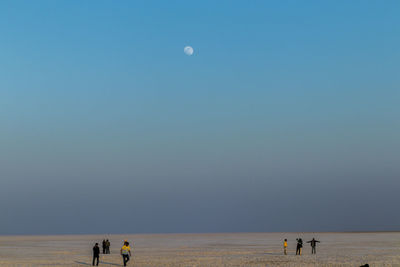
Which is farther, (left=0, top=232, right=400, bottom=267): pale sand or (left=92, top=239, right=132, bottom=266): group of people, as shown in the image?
(left=0, top=232, right=400, bottom=267): pale sand

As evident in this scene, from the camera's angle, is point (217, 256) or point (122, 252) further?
point (217, 256)

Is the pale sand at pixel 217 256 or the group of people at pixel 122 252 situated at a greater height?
the group of people at pixel 122 252

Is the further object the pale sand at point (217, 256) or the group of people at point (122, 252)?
the pale sand at point (217, 256)

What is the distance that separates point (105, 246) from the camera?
4584 cm

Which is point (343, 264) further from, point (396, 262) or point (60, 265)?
point (60, 265)

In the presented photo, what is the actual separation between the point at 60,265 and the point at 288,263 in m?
15.6

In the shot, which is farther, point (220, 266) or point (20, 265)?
point (20, 265)

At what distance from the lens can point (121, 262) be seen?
35781 millimetres

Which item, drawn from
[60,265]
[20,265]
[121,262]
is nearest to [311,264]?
[121,262]

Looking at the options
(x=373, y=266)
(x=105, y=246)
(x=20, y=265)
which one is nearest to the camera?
(x=373, y=266)

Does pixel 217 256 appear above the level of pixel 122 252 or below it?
below

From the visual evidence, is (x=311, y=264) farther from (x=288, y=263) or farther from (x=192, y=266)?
(x=192, y=266)

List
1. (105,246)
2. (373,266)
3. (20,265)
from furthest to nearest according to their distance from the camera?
(105,246), (20,265), (373,266)

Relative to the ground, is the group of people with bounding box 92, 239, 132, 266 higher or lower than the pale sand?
higher
